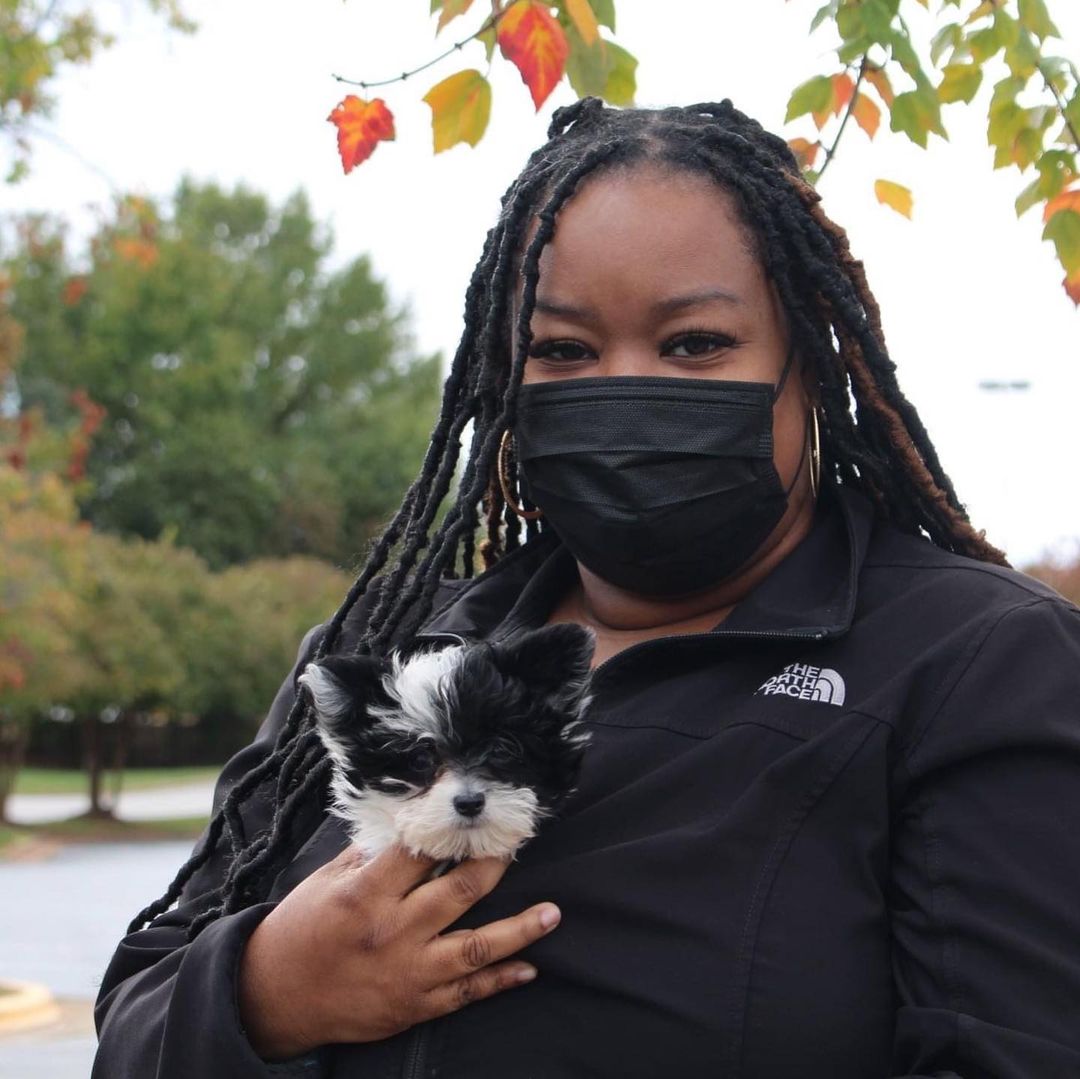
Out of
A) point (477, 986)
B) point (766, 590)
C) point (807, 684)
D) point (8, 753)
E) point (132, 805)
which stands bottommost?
point (132, 805)

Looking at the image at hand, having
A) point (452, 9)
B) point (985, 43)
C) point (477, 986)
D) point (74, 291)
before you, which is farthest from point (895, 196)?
point (74, 291)

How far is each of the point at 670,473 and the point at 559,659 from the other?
1.40 feet

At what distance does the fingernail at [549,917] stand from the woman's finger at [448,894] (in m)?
0.12

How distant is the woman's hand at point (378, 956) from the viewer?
2465mm

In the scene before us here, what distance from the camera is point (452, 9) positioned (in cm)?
344

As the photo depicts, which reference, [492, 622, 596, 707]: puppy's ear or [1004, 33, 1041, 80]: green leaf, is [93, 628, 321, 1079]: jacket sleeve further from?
[1004, 33, 1041, 80]: green leaf

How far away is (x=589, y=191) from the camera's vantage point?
284cm

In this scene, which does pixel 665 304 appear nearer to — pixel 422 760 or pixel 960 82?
pixel 422 760

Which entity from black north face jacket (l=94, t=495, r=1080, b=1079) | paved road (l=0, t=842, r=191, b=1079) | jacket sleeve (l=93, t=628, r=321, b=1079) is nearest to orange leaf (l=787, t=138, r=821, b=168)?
black north face jacket (l=94, t=495, r=1080, b=1079)

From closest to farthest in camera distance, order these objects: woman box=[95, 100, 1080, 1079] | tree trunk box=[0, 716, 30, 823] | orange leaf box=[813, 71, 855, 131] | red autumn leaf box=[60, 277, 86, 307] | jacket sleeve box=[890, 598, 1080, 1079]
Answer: jacket sleeve box=[890, 598, 1080, 1079] < woman box=[95, 100, 1080, 1079] < orange leaf box=[813, 71, 855, 131] < red autumn leaf box=[60, 277, 86, 307] < tree trunk box=[0, 716, 30, 823]

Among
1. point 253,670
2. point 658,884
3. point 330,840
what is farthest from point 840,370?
point 253,670

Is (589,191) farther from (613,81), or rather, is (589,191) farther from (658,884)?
(658,884)

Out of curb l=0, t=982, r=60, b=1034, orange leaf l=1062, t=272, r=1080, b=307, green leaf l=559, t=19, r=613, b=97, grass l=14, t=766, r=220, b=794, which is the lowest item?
grass l=14, t=766, r=220, b=794

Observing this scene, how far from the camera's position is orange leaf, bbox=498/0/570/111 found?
339cm
